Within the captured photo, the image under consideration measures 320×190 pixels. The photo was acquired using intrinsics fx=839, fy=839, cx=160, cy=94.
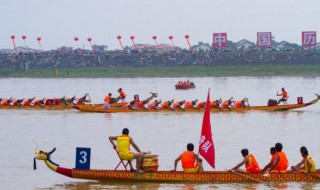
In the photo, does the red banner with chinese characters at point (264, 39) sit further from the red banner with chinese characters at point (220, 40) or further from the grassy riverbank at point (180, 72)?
the grassy riverbank at point (180, 72)

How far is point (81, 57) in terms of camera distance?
4542 inches

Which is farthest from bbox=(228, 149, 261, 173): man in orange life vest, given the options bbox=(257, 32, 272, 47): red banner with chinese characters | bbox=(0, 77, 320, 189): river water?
bbox=(257, 32, 272, 47): red banner with chinese characters

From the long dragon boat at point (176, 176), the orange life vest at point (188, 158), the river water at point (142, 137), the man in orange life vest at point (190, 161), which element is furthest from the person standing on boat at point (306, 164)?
the orange life vest at point (188, 158)

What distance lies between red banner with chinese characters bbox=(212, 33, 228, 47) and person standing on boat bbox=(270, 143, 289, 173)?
97.7 metres

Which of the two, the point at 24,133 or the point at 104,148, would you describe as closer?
the point at 104,148

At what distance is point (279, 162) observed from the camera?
23172 millimetres

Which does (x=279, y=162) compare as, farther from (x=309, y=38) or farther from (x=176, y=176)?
(x=309, y=38)

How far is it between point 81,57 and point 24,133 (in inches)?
3025

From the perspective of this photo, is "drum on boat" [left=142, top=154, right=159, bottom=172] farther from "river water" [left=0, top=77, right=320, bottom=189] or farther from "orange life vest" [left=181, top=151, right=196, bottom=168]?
"orange life vest" [left=181, top=151, right=196, bottom=168]

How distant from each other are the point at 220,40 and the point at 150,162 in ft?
326

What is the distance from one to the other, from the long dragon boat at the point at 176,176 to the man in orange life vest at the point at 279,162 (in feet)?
0.67

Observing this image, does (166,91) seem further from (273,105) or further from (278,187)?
(278,187)

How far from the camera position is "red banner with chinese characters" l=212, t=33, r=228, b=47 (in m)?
121

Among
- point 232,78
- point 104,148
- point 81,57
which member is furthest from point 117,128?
point 81,57
